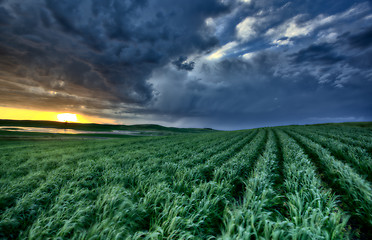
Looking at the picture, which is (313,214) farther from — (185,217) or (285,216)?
(185,217)

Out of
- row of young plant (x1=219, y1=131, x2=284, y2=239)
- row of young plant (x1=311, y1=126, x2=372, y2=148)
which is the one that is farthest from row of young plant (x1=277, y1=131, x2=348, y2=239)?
row of young plant (x1=311, y1=126, x2=372, y2=148)

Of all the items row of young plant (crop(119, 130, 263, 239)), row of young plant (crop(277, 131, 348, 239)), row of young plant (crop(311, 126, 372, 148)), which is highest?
row of young plant (crop(311, 126, 372, 148))

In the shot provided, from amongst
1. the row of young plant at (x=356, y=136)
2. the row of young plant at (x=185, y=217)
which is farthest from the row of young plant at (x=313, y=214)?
the row of young plant at (x=356, y=136)

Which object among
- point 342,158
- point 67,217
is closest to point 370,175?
point 342,158

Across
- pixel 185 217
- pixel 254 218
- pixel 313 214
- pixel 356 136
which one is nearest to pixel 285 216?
pixel 313 214

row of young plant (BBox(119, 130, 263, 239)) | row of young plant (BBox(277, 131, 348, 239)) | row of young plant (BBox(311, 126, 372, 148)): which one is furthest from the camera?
row of young plant (BBox(311, 126, 372, 148))

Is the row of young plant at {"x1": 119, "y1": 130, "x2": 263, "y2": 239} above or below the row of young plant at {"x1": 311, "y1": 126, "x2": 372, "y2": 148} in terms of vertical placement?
below

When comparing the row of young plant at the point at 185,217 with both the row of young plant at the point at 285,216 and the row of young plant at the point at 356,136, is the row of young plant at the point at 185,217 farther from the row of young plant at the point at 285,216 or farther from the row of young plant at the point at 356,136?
the row of young plant at the point at 356,136

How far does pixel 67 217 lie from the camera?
336 cm

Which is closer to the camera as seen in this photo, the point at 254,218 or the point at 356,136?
the point at 254,218

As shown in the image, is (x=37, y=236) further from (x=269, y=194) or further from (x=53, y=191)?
(x=269, y=194)

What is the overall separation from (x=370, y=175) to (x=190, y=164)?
8521mm

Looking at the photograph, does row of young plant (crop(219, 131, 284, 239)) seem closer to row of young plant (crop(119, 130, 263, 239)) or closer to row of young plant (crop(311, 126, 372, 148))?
row of young plant (crop(119, 130, 263, 239))

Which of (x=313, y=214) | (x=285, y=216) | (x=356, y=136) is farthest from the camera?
(x=356, y=136)
